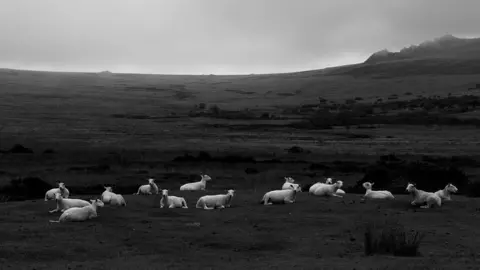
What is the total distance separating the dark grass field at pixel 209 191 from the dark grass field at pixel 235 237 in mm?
34

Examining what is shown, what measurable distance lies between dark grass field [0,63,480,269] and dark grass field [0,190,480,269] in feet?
0.11

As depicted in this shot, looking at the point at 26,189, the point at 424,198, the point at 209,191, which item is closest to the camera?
the point at 424,198

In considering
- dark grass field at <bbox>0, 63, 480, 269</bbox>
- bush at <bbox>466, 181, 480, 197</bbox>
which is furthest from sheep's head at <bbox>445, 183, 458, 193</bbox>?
bush at <bbox>466, 181, 480, 197</bbox>

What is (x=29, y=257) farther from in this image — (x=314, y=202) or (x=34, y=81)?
(x=34, y=81)

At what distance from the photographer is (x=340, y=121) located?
84.1 m

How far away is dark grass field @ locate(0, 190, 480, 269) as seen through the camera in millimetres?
14117

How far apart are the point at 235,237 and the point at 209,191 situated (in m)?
12.2

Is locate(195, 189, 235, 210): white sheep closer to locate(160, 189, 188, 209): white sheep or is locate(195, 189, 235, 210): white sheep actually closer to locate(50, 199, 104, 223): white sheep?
locate(160, 189, 188, 209): white sheep

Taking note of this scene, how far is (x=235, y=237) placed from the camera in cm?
1728

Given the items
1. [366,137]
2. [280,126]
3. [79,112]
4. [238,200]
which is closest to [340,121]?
[280,126]

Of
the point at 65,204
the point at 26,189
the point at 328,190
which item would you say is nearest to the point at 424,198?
the point at 328,190

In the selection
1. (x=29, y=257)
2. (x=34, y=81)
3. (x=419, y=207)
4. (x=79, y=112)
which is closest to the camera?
(x=29, y=257)

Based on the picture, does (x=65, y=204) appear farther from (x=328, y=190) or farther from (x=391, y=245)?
(x=391, y=245)

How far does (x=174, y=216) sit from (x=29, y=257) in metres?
6.84
